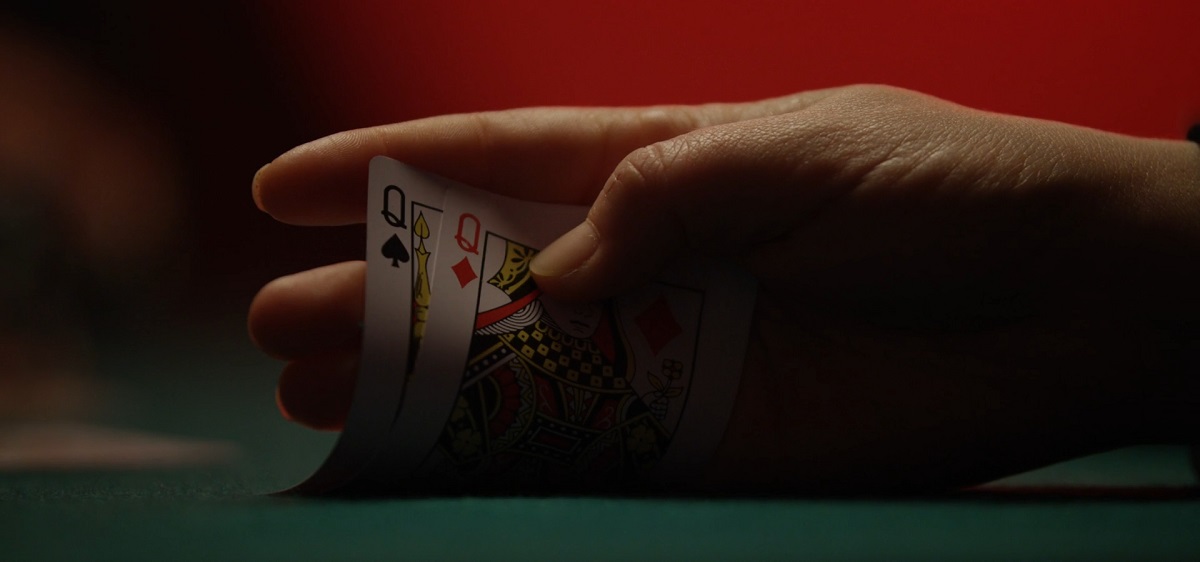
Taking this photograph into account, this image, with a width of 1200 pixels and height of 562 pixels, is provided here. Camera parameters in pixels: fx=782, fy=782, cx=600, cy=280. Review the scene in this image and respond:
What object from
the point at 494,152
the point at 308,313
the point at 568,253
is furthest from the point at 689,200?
the point at 308,313

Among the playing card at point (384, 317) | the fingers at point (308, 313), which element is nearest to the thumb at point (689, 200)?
the playing card at point (384, 317)

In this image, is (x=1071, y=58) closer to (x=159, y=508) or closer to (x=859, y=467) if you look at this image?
(x=859, y=467)

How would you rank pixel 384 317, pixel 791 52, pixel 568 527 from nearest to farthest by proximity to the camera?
pixel 568 527, pixel 384 317, pixel 791 52

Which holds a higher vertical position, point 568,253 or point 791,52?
point 791,52

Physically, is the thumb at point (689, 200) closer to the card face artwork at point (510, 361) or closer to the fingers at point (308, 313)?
the card face artwork at point (510, 361)

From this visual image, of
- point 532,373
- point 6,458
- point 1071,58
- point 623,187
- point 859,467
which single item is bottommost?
point 6,458

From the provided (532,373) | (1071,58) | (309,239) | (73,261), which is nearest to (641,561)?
(532,373)

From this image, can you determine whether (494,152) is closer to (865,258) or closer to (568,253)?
(568,253)

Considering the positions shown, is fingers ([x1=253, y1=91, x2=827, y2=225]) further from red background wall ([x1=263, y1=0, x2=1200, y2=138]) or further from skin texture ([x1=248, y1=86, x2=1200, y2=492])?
red background wall ([x1=263, y1=0, x2=1200, y2=138])
